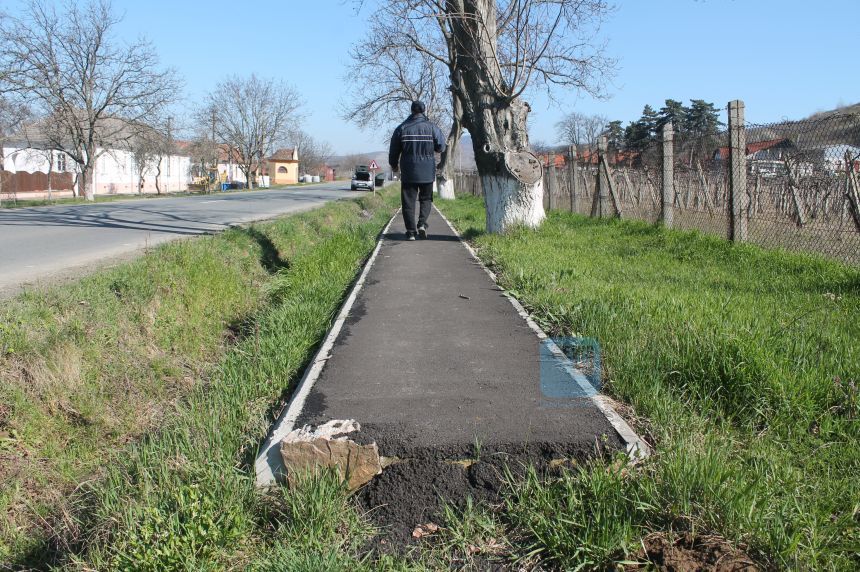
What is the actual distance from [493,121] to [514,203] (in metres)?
1.54

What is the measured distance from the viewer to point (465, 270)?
7.99 metres

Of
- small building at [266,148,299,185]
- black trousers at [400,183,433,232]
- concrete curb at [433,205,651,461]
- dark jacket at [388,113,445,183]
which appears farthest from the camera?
small building at [266,148,299,185]

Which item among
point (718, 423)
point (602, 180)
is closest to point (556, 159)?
point (602, 180)

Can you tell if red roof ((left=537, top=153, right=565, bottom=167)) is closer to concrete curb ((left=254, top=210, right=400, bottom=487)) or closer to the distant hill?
the distant hill

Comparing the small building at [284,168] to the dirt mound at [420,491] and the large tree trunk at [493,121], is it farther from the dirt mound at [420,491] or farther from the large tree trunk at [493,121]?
the dirt mound at [420,491]

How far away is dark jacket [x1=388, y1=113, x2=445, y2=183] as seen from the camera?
10664 millimetres

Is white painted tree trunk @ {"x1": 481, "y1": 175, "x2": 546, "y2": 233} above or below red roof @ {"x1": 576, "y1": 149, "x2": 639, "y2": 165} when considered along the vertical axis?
below

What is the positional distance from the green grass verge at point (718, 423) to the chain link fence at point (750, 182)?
225 centimetres

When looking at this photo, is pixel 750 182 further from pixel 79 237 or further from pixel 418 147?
pixel 79 237

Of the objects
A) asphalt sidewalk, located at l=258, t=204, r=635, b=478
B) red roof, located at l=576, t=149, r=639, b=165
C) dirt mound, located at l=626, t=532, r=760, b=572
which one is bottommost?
dirt mound, located at l=626, t=532, r=760, b=572

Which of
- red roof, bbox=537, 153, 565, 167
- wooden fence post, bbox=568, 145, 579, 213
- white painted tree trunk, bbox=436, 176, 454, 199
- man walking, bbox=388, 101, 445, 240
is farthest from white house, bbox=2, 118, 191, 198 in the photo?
man walking, bbox=388, 101, 445, 240

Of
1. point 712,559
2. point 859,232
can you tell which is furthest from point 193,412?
point 859,232

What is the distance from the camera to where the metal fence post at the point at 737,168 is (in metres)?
8.77

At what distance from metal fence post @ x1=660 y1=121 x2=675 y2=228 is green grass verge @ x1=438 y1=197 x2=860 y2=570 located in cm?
472
